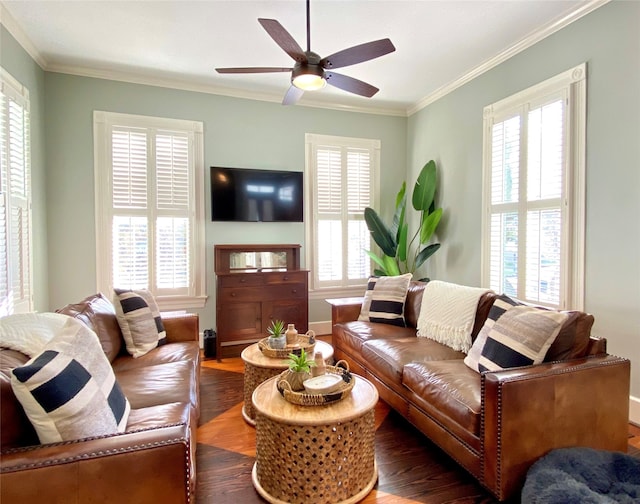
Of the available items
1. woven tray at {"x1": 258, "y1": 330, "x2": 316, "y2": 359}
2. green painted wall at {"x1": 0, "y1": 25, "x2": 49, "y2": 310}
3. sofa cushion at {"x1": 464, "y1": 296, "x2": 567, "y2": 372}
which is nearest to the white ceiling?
green painted wall at {"x1": 0, "y1": 25, "x2": 49, "y2": 310}

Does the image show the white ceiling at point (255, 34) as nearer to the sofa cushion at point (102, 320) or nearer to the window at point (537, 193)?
the window at point (537, 193)

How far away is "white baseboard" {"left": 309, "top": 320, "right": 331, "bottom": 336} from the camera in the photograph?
4.78 meters

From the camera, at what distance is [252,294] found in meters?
4.02

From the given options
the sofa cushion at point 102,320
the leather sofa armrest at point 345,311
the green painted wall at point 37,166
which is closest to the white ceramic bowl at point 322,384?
the sofa cushion at point 102,320

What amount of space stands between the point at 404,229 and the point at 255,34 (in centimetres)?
264

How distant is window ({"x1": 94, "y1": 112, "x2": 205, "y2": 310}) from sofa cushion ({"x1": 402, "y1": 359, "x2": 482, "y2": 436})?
2851mm

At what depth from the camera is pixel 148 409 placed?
5.70 feet

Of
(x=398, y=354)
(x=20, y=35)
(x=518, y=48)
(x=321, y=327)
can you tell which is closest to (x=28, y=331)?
(x=398, y=354)

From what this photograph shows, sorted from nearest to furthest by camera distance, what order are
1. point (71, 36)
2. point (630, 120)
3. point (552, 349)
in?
1. point (552, 349)
2. point (630, 120)
3. point (71, 36)

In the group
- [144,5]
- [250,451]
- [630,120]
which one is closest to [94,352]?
[250,451]

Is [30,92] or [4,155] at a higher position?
[30,92]

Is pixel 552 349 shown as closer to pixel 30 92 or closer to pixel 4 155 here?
pixel 4 155

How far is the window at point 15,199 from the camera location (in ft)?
9.21

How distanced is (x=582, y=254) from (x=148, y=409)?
3159 mm
